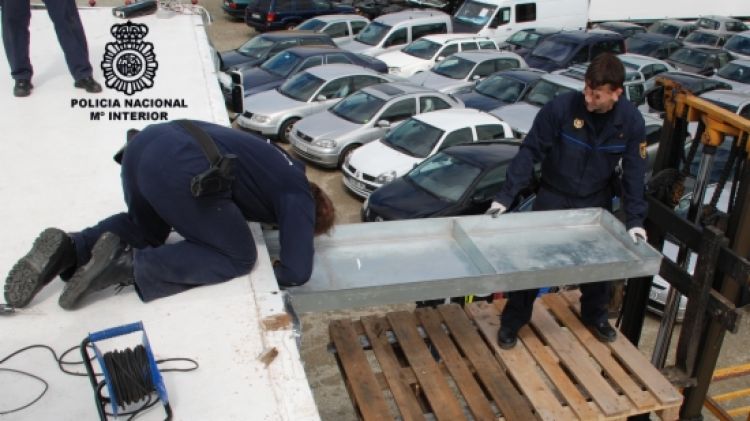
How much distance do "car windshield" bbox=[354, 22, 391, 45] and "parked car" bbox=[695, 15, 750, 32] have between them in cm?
1032

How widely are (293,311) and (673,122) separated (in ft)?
9.50

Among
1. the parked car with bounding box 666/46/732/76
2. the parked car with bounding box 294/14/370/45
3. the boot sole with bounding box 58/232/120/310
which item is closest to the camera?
the boot sole with bounding box 58/232/120/310

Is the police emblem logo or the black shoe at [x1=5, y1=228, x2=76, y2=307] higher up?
the black shoe at [x1=5, y1=228, x2=76, y2=307]

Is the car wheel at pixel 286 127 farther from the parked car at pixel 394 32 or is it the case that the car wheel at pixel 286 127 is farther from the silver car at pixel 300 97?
the parked car at pixel 394 32

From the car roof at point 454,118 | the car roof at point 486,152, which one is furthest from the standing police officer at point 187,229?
the car roof at point 454,118

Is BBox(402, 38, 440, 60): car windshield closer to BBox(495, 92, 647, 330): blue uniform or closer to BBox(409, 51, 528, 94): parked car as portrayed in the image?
BBox(409, 51, 528, 94): parked car

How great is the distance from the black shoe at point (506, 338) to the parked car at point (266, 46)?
12.7m

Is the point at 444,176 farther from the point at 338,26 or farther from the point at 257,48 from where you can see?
the point at 338,26

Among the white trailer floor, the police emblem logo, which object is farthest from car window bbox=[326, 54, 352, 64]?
the white trailer floor

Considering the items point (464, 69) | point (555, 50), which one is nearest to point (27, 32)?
point (464, 69)

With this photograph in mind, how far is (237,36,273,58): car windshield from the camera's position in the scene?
16.5m

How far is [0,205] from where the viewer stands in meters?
4.14

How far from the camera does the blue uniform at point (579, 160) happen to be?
396 centimetres

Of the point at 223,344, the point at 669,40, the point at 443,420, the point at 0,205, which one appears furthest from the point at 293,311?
the point at 669,40
